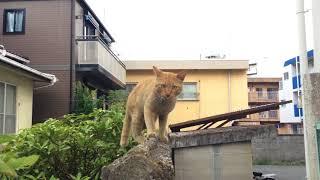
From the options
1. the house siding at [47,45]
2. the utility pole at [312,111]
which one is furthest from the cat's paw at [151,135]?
the house siding at [47,45]

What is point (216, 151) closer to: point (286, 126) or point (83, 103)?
point (83, 103)

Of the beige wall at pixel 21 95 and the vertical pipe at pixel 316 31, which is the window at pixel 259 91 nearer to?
the beige wall at pixel 21 95

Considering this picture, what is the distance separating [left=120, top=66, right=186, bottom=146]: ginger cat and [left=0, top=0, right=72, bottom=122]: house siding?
13879 mm

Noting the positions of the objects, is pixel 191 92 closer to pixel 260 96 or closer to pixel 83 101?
pixel 83 101

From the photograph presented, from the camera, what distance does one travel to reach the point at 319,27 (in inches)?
222

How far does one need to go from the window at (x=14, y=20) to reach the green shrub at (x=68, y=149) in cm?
1464

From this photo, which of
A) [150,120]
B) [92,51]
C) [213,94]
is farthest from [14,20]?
[150,120]

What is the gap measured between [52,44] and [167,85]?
1547 cm

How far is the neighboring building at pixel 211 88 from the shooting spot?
2805cm

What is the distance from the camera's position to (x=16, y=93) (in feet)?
48.7

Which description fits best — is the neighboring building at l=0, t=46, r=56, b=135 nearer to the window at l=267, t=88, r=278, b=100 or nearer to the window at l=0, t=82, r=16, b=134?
the window at l=0, t=82, r=16, b=134

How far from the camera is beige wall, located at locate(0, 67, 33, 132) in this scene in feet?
46.5

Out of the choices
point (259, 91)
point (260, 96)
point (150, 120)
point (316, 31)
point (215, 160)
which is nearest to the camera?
point (150, 120)

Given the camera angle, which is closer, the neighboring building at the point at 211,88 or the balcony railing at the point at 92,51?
the balcony railing at the point at 92,51
